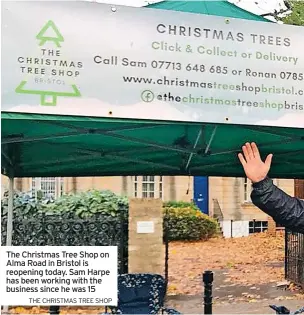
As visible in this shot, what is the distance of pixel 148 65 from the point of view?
3209mm

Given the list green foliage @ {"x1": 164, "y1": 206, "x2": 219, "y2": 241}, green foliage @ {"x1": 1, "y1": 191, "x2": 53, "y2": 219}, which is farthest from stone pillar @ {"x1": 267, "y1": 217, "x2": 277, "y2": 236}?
green foliage @ {"x1": 1, "y1": 191, "x2": 53, "y2": 219}

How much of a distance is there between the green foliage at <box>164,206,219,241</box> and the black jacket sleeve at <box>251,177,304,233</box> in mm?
13746

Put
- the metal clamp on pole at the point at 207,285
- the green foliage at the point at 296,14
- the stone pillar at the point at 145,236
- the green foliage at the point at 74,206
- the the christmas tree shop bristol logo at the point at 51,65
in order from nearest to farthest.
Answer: the the christmas tree shop bristol logo at the point at 51,65 → the metal clamp on pole at the point at 207,285 → the stone pillar at the point at 145,236 → the green foliage at the point at 74,206 → the green foliage at the point at 296,14

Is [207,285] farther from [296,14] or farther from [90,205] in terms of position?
[296,14]

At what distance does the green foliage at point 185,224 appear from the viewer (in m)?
16.9

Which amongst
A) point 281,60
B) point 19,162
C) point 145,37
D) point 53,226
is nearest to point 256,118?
point 281,60

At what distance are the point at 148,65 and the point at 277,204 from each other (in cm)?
→ 104

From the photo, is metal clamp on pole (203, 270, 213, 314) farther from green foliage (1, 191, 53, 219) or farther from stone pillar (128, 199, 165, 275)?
green foliage (1, 191, 53, 219)

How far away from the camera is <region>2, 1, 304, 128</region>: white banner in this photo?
3.05 meters

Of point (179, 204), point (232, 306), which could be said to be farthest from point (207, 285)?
point (179, 204)

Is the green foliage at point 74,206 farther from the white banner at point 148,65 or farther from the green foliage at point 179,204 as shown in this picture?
Answer: the green foliage at point 179,204

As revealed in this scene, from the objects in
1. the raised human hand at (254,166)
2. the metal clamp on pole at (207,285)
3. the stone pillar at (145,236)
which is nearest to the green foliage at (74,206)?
the stone pillar at (145,236)

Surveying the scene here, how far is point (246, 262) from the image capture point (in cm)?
1344

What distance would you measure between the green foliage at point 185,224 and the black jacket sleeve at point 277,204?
1375 cm
